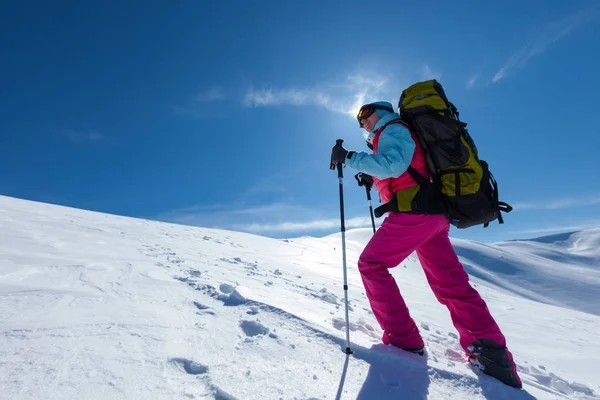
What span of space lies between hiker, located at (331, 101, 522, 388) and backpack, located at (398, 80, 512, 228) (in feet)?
0.33

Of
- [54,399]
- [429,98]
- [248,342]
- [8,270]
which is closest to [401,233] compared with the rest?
[429,98]

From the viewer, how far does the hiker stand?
2729 mm

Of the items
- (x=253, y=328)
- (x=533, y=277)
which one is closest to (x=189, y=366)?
(x=253, y=328)

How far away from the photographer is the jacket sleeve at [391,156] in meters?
2.72

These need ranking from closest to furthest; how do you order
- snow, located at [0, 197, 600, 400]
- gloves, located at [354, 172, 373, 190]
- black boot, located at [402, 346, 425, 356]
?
snow, located at [0, 197, 600, 400], black boot, located at [402, 346, 425, 356], gloves, located at [354, 172, 373, 190]

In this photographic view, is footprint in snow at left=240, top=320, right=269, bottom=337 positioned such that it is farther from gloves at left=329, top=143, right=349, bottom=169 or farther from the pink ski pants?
gloves at left=329, top=143, right=349, bottom=169

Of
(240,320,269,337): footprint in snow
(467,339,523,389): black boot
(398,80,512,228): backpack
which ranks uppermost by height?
(398,80,512,228): backpack

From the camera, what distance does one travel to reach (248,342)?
2389 mm

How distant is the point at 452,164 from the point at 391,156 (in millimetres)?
574

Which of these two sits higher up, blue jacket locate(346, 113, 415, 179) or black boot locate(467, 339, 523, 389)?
blue jacket locate(346, 113, 415, 179)

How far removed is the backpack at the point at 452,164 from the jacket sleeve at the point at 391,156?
8.4 inches

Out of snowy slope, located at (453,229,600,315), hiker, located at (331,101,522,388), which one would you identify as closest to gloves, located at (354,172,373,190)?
hiker, located at (331,101,522,388)

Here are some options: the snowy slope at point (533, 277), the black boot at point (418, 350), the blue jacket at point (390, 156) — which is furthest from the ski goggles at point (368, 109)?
the snowy slope at point (533, 277)

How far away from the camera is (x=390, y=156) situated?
8.96 feet
